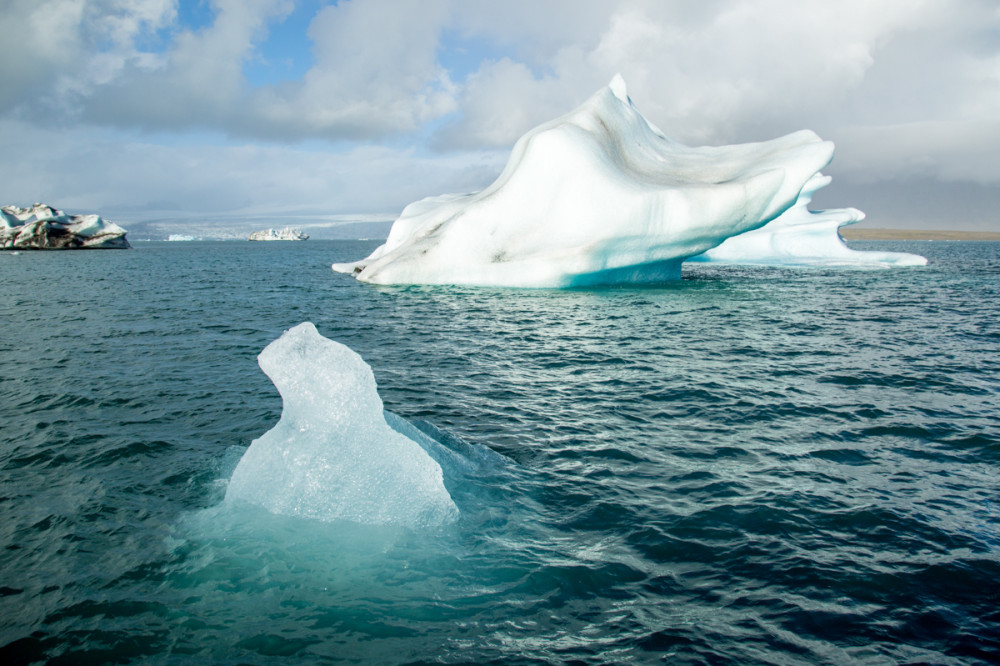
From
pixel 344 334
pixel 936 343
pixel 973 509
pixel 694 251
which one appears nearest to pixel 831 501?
pixel 973 509

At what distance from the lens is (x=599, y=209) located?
807 inches

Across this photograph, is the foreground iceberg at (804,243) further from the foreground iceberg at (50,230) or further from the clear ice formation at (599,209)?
the foreground iceberg at (50,230)

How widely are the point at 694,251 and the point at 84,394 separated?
1947cm

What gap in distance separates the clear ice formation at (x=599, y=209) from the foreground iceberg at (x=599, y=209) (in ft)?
0.12

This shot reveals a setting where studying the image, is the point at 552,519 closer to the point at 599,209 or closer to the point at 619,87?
Answer: the point at 599,209

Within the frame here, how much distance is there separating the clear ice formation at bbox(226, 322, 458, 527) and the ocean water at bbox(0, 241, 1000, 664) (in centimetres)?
21

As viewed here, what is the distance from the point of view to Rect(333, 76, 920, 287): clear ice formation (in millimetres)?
20469

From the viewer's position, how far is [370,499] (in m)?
5.14

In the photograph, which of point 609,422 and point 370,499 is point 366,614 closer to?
point 370,499

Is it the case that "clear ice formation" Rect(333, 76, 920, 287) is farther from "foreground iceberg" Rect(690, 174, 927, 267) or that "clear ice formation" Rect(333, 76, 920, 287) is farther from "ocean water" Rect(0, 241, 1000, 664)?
"foreground iceberg" Rect(690, 174, 927, 267)

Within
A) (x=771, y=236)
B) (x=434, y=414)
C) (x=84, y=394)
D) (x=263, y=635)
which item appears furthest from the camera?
(x=771, y=236)

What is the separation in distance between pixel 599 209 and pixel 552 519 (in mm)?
16545

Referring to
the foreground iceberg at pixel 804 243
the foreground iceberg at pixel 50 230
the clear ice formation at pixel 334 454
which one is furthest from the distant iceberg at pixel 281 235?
the clear ice formation at pixel 334 454

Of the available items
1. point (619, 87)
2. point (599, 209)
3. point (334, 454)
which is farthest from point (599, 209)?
point (334, 454)
